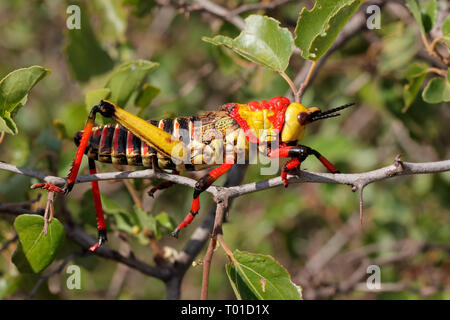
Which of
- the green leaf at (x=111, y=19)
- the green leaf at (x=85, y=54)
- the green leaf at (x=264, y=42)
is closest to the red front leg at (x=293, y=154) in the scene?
the green leaf at (x=264, y=42)

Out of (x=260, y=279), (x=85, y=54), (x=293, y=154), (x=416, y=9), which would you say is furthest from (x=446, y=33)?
(x=85, y=54)

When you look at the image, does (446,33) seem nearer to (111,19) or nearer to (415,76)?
(415,76)

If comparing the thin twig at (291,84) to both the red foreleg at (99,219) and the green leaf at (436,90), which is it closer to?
the green leaf at (436,90)

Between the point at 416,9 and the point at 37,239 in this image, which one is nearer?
the point at 37,239

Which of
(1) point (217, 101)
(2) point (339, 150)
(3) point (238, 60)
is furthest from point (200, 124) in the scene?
(1) point (217, 101)

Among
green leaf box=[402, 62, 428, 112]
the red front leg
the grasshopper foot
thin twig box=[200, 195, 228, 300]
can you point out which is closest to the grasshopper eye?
the red front leg
